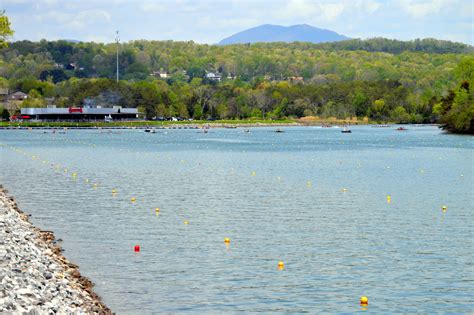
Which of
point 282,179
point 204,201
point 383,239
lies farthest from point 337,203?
point 282,179

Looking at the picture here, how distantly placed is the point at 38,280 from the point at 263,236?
1659 cm

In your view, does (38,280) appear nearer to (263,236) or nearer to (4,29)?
(263,236)

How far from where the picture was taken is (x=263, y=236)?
3891cm

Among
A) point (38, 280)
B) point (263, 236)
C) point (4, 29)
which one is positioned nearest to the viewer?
point (38, 280)

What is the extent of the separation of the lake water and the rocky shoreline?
1.16 metres

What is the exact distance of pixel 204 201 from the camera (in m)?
54.0

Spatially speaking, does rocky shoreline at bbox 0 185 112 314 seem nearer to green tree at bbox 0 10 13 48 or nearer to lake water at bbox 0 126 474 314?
lake water at bbox 0 126 474 314

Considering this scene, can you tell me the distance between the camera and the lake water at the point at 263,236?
89.4 feet

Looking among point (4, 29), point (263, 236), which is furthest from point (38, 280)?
point (4, 29)

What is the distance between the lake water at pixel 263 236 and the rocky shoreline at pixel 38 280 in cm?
116

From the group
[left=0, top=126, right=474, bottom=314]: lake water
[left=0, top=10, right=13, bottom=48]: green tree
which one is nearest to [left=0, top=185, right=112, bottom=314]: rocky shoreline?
[left=0, top=126, right=474, bottom=314]: lake water

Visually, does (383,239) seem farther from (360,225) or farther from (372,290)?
(372,290)

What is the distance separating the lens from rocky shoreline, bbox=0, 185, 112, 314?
20.4m

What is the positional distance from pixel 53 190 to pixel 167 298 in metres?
36.7
